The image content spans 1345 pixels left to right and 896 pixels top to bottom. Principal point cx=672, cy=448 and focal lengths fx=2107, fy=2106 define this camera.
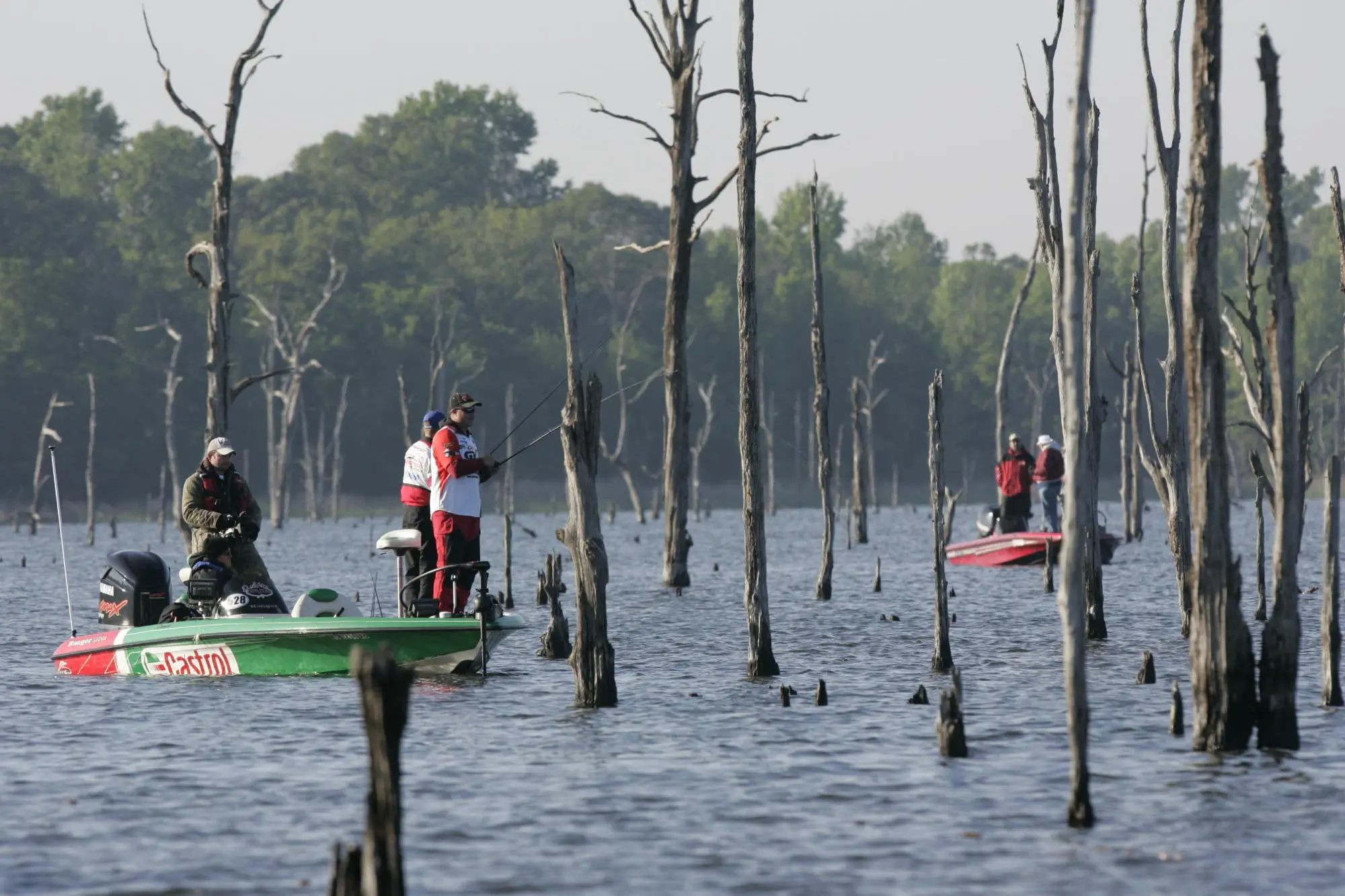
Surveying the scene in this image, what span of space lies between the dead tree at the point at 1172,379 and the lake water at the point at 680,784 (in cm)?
114

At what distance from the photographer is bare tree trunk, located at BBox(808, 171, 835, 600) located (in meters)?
29.2

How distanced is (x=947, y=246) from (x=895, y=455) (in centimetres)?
5235

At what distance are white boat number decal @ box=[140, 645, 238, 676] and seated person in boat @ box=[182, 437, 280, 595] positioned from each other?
759 millimetres

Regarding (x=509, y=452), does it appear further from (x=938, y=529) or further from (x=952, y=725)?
(x=952, y=725)

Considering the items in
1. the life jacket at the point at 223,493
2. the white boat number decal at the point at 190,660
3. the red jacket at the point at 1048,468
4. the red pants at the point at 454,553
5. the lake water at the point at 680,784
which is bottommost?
the lake water at the point at 680,784

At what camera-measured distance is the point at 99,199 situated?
9175 centimetres

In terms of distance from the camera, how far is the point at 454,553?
17.7m

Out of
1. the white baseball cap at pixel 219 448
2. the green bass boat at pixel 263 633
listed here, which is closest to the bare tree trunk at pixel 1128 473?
the green bass boat at pixel 263 633

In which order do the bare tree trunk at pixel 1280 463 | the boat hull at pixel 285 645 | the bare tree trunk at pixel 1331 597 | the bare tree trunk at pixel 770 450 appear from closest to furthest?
the bare tree trunk at pixel 1280 463, the bare tree trunk at pixel 1331 597, the boat hull at pixel 285 645, the bare tree trunk at pixel 770 450

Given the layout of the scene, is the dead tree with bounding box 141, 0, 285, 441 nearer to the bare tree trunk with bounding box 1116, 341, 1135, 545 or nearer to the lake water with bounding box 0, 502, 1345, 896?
the lake water with bounding box 0, 502, 1345, 896

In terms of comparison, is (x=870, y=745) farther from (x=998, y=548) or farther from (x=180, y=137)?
(x=180, y=137)

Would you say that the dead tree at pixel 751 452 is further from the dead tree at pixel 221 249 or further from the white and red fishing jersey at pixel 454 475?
the dead tree at pixel 221 249

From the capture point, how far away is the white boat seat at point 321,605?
17.8 meters

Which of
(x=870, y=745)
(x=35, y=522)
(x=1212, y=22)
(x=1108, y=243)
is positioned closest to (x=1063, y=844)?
(x=870, y=745)
